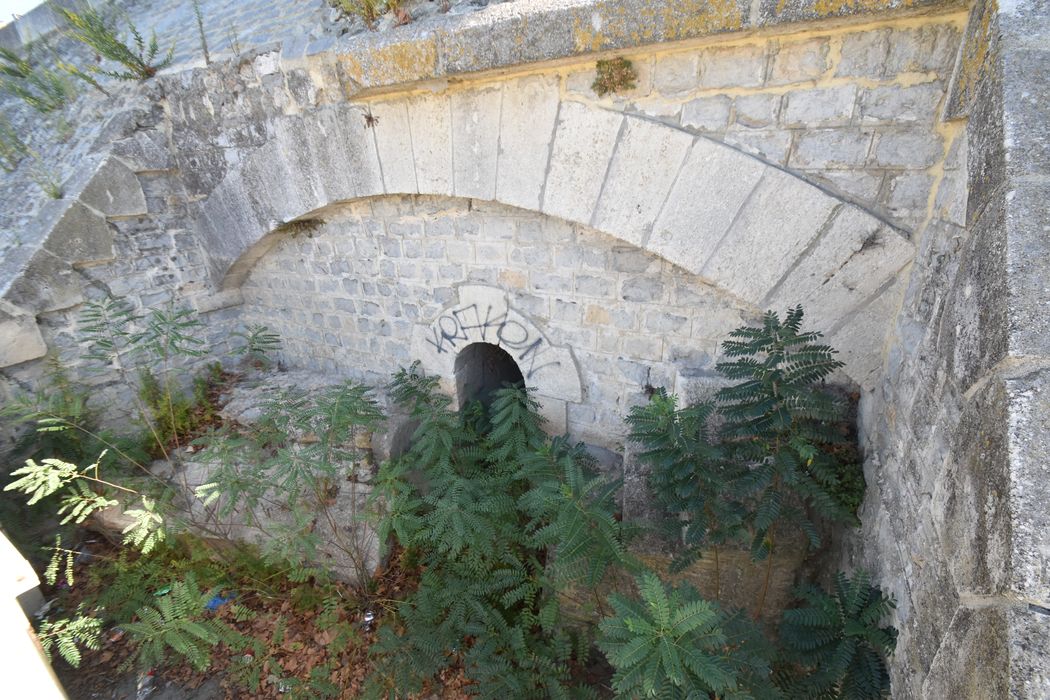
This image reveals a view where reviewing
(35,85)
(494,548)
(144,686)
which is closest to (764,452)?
(494,548)

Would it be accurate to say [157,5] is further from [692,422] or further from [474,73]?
[692,422]

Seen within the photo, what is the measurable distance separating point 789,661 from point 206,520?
365cm

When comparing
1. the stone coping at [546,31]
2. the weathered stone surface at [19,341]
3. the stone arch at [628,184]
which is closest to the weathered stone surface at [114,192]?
the weathered stone surface at [19,341]

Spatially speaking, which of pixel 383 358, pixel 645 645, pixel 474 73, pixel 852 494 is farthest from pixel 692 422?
pixel 383 358

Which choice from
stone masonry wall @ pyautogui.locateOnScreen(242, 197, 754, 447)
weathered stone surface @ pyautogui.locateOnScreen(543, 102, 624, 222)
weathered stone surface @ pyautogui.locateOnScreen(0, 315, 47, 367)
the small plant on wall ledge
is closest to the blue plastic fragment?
stone masonry wall @ pyautogui.locateOnScreen(242, 197, 754, 447)

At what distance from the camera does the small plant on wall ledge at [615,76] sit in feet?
7.13

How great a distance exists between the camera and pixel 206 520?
3273 millimetres

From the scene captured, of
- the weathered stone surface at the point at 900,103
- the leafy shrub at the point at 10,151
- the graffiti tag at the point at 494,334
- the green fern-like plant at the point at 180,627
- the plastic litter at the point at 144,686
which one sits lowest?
the plastic litter at the point at 144,686

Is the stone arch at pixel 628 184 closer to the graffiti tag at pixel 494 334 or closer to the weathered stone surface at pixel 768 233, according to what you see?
the weathered stone surface at pixel 768 233

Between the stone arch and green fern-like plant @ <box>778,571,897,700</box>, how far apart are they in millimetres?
954

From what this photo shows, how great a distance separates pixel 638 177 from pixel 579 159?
13.1 inches

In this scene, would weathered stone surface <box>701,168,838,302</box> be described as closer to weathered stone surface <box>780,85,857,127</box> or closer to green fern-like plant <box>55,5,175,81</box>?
weathered stone surface <box>780,85,857,127</box>

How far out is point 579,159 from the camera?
7.93 ft

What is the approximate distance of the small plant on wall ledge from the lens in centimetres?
217
